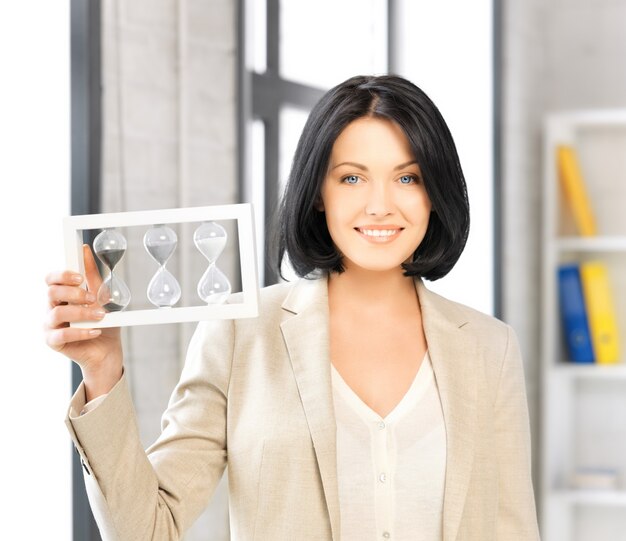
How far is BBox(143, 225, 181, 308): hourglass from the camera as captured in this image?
1365 millimetres

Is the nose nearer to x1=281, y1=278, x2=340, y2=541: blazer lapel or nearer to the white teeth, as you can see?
the white teeth

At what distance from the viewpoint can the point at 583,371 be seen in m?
4.20

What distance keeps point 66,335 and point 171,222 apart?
197mm

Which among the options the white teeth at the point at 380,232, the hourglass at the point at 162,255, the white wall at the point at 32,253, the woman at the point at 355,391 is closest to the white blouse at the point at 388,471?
the woman at the point at 355,391

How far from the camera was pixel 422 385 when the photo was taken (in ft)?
5.36

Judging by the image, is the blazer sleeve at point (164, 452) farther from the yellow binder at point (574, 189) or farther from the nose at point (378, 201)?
the yellow binder at point (574, 189)

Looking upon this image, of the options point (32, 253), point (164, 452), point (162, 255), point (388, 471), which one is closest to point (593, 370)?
point (32, 253)

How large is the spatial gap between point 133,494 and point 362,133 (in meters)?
0.63

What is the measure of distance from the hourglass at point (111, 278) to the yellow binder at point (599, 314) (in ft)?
10.3

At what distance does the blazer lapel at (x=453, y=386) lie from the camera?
61.0 inches

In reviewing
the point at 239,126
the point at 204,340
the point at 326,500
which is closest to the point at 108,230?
the point at 204,340

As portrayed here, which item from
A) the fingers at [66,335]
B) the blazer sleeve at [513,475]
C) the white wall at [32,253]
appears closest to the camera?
the fingers at [66,335]

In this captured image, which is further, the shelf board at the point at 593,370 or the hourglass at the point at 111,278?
the shelf board at the point at 593,370

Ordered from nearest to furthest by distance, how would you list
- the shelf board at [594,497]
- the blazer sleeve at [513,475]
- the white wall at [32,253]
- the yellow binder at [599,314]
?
the blazer sleeve at [513,475] → the white wall at [32,253] → the shelf board at [594,497] → the yellow binder at [599,314]
